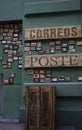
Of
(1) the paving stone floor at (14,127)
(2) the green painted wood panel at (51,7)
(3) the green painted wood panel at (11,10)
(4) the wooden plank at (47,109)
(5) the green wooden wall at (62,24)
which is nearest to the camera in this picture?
(4) the wooden plank at (47,109)

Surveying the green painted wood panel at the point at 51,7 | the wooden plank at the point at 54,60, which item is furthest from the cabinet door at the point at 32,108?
the green painted wood panel at the point at 51,7

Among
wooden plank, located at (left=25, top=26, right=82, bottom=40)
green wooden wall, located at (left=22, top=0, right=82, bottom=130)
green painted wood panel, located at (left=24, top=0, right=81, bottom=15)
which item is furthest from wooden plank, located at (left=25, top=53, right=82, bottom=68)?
green painted wood panel, located at (left=24, top=0, right=81, bottom=15)

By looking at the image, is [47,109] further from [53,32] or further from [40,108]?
[53,32]

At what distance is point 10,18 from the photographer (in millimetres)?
11070

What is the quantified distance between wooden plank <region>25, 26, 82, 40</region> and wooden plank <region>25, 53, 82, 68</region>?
555 millimetres

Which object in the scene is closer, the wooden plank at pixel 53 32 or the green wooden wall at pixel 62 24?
the green wooden wall at pixel 62 24

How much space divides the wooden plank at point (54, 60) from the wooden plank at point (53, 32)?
555 millimetres

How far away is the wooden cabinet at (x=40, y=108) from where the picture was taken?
9703 mm

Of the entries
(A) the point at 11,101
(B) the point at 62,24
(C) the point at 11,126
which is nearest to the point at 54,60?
(B) the point at 62,24

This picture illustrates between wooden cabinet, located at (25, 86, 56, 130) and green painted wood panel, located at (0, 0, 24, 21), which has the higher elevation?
green painted wood panel, located at (0, 0, 24, 21)

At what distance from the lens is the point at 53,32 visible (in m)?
10.5

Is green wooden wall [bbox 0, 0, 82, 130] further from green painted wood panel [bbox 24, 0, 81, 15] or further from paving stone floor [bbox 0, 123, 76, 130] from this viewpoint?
paving stone floor [bbox 0, 123, 76, 130]

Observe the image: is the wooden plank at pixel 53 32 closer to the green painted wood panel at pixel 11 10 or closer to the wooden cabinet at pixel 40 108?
the green painted wood panel at pixel 11 10

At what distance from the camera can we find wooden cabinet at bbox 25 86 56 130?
9.70m
